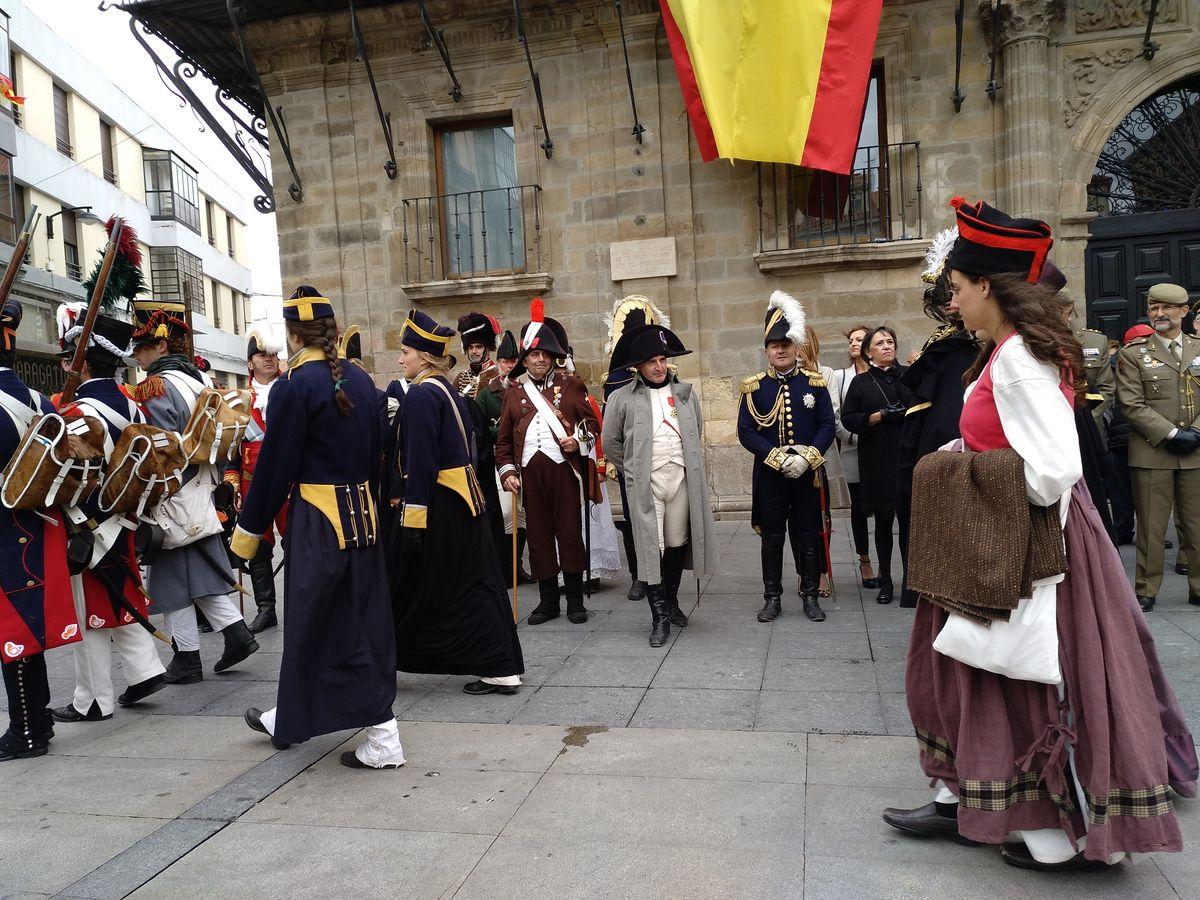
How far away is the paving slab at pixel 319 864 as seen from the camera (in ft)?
9.52

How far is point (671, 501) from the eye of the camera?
5.93m

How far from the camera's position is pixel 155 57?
1201cm

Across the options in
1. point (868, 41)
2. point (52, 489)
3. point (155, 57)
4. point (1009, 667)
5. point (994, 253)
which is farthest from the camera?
point (155, 57)

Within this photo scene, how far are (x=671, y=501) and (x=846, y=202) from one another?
6316mm

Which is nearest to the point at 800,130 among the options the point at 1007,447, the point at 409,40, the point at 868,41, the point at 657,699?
the point at 868,41

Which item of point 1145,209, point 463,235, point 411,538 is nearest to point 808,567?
point 411,538

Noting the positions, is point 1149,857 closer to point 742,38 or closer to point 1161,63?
point 742,38

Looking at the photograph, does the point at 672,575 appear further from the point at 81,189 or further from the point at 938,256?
the point at 81,189

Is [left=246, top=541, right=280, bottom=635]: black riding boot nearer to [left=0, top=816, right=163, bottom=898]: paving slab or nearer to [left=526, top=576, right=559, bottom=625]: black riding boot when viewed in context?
[left=526, top=576, right=559, bottom=625]: black riding boot

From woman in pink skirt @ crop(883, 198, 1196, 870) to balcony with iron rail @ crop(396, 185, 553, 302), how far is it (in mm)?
9139

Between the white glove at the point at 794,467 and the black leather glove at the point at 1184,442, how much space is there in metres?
2.34

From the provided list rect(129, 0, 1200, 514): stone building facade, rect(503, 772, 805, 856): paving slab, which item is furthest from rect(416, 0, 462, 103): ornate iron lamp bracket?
rect(503, 772, 805, 856): paving slab

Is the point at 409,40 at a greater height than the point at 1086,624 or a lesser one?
greater

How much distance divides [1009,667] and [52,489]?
3892 millimetres
